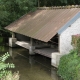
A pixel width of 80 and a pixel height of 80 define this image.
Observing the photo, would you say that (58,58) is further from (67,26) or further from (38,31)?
(38,31)

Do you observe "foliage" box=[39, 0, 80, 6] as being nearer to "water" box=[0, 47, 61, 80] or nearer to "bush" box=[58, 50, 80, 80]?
"water" box=[0, 47, 61, 80]

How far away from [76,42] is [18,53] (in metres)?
7.46

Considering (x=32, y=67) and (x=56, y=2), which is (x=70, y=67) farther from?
(x=56, y=2)

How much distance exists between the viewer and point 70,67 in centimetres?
1013

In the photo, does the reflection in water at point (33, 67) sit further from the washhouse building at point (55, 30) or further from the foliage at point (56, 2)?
the foliage at point (56, 2)

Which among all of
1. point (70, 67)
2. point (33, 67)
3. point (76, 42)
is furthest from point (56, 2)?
point (70, 67)

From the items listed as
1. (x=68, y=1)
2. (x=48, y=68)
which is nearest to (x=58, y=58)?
(x=48, y=68)

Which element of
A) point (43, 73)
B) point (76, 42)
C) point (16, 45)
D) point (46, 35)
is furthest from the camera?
point (16, 45)

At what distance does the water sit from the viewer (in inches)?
448

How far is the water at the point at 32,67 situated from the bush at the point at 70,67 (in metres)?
0.58

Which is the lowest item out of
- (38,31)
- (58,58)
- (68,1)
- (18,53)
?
(18,53)

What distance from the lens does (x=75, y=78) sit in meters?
9.43

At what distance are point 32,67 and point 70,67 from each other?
3.68 m

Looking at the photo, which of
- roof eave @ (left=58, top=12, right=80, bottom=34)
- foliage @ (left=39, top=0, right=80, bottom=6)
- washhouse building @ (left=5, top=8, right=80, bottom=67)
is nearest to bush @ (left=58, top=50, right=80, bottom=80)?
washhouse building @ (left=5, top=8, right=80, bottom=67)
